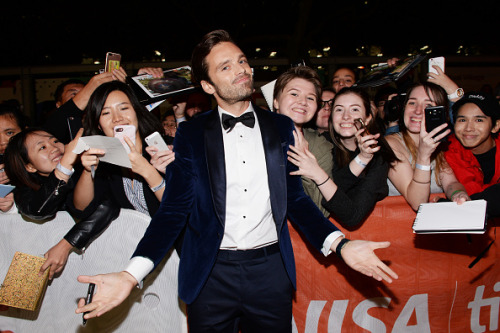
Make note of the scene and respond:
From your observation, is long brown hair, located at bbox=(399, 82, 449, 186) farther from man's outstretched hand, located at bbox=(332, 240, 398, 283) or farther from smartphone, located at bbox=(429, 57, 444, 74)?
man's outstretched hand, located at bbox=(332, 240, 398, 283)

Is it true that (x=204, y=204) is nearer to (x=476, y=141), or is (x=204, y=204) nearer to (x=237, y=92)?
(x=237, y=92)

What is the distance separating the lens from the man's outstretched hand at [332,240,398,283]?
1.88m

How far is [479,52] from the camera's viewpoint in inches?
576

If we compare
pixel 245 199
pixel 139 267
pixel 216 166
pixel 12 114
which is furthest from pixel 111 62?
pixel 139 267

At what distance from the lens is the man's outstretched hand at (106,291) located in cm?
167

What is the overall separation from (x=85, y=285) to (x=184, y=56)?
12048 mm

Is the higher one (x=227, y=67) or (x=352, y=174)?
(x=227, y=67)

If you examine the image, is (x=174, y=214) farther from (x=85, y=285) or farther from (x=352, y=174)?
(x=352, y=174)

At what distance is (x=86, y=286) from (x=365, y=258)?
193 centimetres

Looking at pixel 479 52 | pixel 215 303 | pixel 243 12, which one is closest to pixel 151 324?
pixel 215 303

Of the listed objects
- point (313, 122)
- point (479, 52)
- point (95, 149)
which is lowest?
point (95, 149)

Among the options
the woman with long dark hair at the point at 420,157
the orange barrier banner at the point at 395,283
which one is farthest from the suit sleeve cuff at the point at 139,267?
the woman with long dark hair at the point at 420,157

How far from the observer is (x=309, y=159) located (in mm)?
2393

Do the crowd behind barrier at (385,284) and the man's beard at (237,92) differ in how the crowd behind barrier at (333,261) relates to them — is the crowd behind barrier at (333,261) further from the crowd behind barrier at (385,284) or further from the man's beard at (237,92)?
the man's beard at (237,92)
